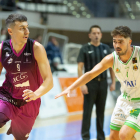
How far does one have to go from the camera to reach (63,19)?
17.8 meters

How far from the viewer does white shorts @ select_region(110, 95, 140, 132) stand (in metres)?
3.18

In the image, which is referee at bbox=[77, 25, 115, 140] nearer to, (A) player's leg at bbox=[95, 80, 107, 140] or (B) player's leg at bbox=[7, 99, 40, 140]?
(A) player's leg at bbox=[95, 80, 107, 140]

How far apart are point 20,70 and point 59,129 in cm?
344

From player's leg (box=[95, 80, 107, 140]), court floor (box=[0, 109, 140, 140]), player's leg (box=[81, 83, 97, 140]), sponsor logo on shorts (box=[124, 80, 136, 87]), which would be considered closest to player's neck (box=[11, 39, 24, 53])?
sponsor logo on shorts (box=[124, 80, 136, 87])

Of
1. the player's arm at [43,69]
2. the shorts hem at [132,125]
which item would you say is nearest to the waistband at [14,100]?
the player's arm at [43,69]

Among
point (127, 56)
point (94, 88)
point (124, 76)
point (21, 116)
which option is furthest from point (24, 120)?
point (94, 88)

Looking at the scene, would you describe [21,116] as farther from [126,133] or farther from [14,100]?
[126,133]

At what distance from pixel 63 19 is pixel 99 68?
14.9 meters

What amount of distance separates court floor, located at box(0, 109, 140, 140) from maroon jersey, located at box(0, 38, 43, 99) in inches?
96.2

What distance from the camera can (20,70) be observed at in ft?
10.5

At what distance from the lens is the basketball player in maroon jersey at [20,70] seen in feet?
10.3

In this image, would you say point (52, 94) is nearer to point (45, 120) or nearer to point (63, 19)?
point (45, 120)

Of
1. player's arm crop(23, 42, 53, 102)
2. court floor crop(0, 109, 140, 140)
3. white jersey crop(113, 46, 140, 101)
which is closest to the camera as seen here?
player's arm crop(23, 42, 53, 102)

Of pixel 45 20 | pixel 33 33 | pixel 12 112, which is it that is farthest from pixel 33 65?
pixel 45 20
